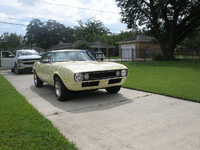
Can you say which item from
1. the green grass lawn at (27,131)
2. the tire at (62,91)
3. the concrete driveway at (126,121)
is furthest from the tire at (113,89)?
the green grass lawn at (27,131)

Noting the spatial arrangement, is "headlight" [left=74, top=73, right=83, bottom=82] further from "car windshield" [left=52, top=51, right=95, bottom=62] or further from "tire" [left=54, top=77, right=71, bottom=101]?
"car windshield" [left=52, top=51, right=95, bottom=62]

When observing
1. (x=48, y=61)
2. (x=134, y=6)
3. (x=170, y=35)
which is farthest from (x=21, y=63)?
(x=170, y=35)

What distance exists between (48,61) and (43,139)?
13.3 ft

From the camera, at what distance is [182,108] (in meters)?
4.89

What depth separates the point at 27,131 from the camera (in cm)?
362

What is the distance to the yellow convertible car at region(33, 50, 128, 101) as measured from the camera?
210 inches

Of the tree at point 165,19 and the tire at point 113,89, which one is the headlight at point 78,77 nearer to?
the tire at point 113,89

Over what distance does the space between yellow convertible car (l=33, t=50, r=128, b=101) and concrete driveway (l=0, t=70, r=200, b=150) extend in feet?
1.44

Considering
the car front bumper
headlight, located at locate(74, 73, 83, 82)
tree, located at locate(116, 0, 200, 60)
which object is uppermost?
tree, located at locate(116, 0, 200, 60)

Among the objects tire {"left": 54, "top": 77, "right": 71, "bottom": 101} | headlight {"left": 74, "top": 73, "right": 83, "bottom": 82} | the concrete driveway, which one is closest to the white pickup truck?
tire {"left": 54, "top": 77, "right": 71, "bottom": 101}

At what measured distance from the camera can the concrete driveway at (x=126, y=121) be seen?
319 centimetres

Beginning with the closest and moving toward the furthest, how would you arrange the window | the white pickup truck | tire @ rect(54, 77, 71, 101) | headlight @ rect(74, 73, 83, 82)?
headlight @ rect(74, 73, 83, 82), tire @ rect(54, 77, 71, 101), the window, the white pickup truck

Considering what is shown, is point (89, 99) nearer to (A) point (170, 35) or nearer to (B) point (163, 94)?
(B) point (163, 94)

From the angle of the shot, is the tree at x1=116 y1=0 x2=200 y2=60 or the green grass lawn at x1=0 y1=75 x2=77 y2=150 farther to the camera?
the tree at x1=116 y1=0 x2=200 y2=60
